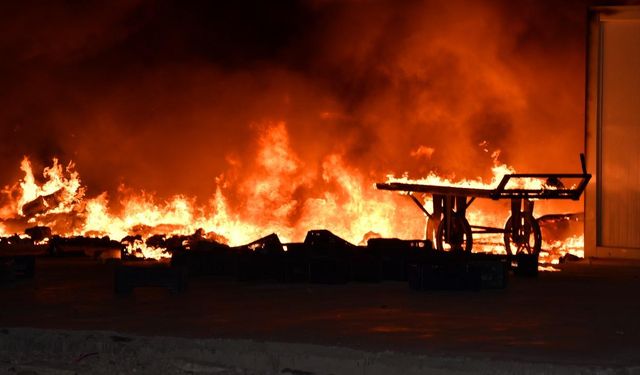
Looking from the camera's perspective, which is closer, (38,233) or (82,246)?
(82,246)

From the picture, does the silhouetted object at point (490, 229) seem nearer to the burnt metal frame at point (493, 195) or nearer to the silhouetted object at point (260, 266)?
the burnt metal frame at point (493, 195)

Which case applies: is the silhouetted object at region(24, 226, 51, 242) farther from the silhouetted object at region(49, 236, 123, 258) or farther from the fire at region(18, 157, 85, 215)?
the fire at region(18, 157, 85, 215)

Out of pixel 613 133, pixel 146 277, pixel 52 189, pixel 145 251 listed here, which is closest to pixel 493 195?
pixel 613 133

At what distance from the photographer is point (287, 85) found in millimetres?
33656

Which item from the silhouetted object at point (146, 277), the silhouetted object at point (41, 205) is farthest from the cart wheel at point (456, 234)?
the silhouetted object at point (41, 205)

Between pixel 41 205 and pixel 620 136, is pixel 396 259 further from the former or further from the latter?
pixel 41 205

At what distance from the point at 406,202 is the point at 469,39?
230 inches

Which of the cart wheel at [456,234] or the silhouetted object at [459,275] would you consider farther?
the cart wheel at [456,234]

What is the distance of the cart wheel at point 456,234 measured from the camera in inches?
923

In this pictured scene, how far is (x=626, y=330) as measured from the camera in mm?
11453

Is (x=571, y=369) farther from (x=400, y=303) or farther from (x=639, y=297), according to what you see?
(x=639, y=297)

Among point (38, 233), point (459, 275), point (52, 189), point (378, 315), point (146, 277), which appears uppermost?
point (52, 189)

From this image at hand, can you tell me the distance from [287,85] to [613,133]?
39.3 ft

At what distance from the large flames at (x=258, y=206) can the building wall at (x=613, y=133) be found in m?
4.02
